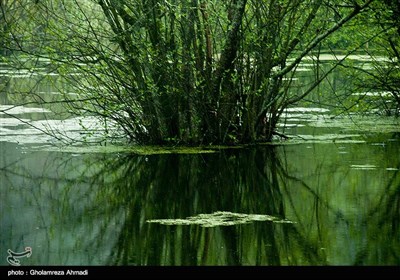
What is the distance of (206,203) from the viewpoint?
29.8 ft

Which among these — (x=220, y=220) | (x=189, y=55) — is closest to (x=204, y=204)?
(x=220, y=220)

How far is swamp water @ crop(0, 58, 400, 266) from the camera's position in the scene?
6992 millimetres

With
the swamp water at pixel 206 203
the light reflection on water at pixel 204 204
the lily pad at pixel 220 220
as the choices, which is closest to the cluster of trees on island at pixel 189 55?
the swamp water at pixel 206 203

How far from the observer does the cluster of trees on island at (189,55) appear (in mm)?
12141

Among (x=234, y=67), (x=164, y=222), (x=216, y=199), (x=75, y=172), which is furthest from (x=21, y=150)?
(x=164, y=222)

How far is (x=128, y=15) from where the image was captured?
12336 mm

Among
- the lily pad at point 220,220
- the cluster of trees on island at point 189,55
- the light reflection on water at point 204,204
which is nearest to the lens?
the light reflection on water at point 204,204

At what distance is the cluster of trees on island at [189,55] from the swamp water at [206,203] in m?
0.55

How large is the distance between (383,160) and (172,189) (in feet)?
10.3

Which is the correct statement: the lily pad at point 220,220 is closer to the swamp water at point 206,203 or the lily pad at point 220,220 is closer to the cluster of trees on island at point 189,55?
the swamp water at point 206,203

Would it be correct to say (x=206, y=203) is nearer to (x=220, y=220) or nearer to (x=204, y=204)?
(x=204, y=204)

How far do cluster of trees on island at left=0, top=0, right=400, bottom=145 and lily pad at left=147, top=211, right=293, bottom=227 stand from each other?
13.2ft

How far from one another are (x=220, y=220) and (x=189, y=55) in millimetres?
4522

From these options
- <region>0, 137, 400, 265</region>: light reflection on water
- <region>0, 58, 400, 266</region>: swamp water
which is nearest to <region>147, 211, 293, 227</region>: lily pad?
<region>0, 58, 400, 266</region>: swamp water
